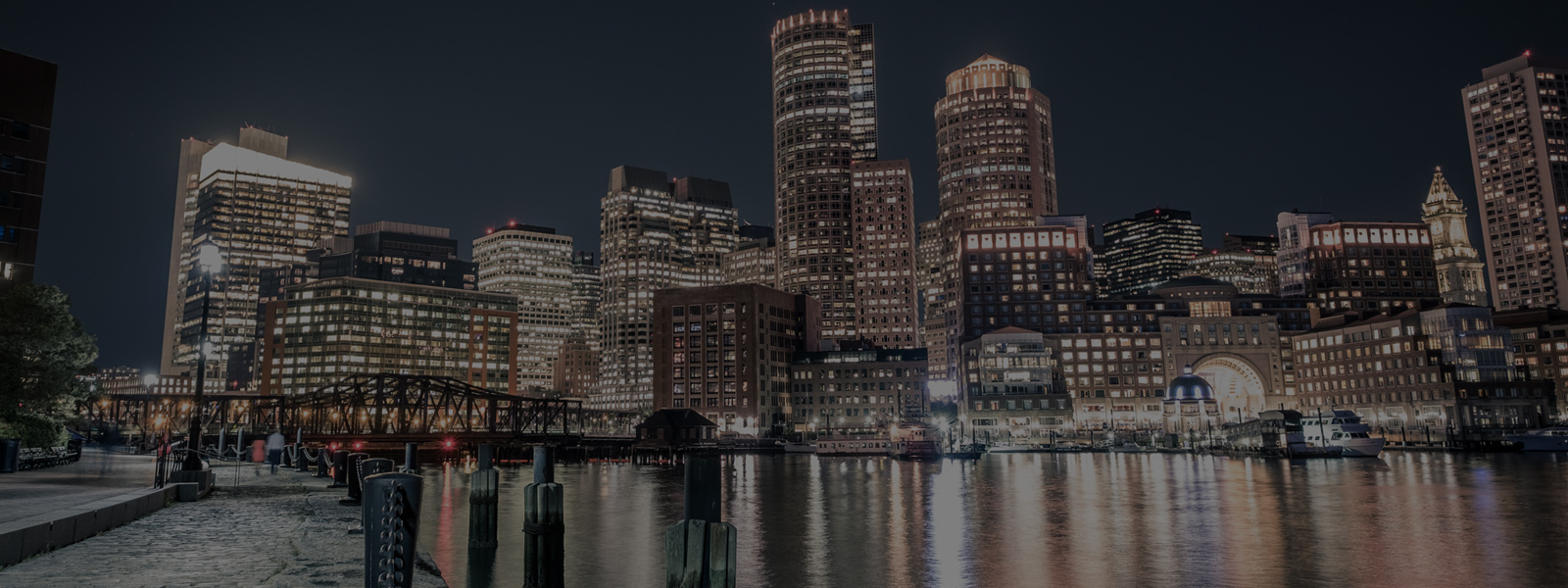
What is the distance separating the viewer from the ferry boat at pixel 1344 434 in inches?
4779

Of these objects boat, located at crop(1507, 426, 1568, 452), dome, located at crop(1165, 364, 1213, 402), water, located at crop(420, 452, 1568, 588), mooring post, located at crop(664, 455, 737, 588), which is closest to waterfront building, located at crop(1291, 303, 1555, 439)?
boat, located at crop(1507, 426, 1568, 452)

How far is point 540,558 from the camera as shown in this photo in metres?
25.4

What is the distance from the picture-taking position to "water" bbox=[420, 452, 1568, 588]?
88.4 ft

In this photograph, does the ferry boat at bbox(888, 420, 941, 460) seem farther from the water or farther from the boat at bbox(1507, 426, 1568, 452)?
the boat at bbox(1507, 426, 1568, 452)

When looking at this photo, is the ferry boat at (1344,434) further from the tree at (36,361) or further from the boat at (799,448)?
the tree at (36,361)

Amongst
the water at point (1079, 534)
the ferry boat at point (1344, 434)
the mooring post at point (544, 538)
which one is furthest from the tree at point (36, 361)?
the ferry boat at point (1344, 434)

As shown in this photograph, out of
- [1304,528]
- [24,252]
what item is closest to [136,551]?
[1304,528]

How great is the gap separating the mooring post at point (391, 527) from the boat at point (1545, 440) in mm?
166425

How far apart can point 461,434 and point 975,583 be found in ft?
365

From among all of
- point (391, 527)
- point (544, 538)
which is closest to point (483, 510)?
point (544, 538)

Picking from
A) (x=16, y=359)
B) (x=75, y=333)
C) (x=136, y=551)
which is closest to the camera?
(x=136, y=551)

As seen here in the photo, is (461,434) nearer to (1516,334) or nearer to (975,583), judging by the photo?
(975,583)

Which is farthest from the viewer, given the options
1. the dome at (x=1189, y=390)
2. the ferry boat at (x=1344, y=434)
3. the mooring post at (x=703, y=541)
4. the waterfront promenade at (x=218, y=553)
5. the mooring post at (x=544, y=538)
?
the dome at (x=1189, y=390)

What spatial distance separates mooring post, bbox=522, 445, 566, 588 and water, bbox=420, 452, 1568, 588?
0.87 m
